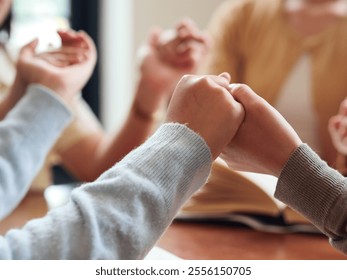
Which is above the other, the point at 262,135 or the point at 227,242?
the point at 262,135

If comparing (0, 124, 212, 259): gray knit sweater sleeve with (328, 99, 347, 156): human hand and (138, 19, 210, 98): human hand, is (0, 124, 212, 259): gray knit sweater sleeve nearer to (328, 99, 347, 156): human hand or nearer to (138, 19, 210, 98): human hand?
(328, 99, 347, 156): human hand

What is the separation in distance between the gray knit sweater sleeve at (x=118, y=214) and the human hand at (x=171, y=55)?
278mm

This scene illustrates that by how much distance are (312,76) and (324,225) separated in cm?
40

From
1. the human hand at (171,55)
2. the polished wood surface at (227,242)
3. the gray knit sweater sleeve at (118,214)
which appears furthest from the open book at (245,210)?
the gray knit sweater sleeve at (118,214)

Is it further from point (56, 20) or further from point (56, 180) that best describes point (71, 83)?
point (56, 20)

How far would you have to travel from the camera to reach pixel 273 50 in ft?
2.52

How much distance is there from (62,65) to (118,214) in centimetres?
26

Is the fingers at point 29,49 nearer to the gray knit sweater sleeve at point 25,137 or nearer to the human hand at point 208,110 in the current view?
the gray knit sweater sleeve at point 25,137

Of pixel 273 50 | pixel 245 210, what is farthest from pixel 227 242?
pixel 273 50

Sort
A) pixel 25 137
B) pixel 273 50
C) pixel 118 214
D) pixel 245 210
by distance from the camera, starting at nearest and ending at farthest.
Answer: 1. pixel 118 214
2. pixel 25 137
3. pixel 245 210
4. pixel 273 50

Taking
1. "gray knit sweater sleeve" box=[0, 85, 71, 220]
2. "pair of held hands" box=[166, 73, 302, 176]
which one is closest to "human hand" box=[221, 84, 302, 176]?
"pair of held hands" box=[166, 73, 302, 176]

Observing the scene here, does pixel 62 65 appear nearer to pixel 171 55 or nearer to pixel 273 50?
pixel 171 55

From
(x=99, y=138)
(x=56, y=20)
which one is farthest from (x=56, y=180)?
(x=56, y=20)

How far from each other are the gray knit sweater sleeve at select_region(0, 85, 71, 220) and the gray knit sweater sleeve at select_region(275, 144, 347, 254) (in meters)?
0.20
